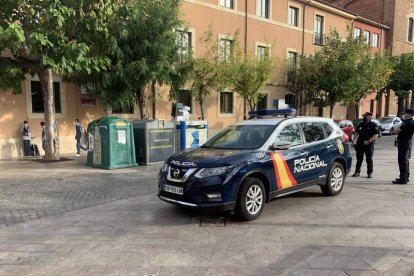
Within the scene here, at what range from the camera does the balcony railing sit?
28.0m

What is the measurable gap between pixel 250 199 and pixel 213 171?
82 centimetres

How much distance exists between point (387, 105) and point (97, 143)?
35833 mm

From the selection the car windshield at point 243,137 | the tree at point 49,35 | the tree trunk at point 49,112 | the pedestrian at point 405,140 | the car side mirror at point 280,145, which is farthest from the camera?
the tree trunk at point 49,112

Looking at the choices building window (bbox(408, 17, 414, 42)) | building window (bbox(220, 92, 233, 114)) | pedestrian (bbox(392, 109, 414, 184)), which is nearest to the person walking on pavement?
building window (bbox(220, 92, 233, 114))

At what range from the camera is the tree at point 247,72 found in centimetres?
1797

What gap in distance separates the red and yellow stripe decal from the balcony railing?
78.8 ft

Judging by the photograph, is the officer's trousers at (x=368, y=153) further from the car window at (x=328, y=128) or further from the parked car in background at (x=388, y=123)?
the parked car in background at (x=388, y=123)

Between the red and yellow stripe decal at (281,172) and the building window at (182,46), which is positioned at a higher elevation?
the building window at (182,46)

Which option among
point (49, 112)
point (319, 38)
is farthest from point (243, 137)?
point (319, 38)

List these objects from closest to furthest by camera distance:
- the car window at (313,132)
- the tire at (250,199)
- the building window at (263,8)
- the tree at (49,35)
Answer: the tire at (250,199) < the car window at (313,132) < the tree at (49,35) < the building window at (263,8)

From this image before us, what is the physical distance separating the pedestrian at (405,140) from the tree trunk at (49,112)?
10853 mm

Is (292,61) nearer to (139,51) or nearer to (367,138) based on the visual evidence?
Answer: (139,51)

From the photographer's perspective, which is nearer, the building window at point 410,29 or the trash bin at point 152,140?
the trash bin at point 152,140

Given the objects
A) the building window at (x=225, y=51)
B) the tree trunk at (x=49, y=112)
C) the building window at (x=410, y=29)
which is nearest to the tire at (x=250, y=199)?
the tree trunk at (x=49, y=112)
